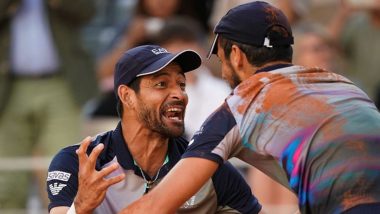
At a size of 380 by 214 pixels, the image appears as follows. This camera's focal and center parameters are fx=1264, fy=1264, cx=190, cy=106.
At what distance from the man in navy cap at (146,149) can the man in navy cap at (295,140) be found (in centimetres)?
56

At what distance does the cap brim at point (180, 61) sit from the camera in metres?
5.97

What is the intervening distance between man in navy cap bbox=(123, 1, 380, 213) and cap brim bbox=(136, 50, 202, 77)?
1.84ft

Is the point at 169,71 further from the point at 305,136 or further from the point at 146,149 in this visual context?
the point at 305,136

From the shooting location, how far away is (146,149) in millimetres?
6164

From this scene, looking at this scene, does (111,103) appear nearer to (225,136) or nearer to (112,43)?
(112,43)

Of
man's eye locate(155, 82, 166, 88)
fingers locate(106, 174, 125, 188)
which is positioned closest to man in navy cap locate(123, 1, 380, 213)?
fingers locate(106, 174, 125, 188)

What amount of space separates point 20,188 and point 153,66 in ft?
10.6

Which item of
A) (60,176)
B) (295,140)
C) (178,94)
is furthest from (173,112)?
(295,140)

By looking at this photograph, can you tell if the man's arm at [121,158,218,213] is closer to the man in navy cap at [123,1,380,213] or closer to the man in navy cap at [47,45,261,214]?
the man in navy cap at [123,1,380,213]

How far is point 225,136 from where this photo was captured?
5.30 meters

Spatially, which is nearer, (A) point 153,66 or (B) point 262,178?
(A) point 153,66

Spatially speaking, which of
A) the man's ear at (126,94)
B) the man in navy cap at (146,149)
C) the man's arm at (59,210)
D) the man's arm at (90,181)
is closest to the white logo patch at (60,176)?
the man in navy cap at (146,149)

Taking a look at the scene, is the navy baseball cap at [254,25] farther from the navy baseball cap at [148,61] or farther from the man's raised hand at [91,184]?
the man's raised hand at [91,184]

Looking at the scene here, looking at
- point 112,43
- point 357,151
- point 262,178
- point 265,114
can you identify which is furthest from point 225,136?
point 112,43
